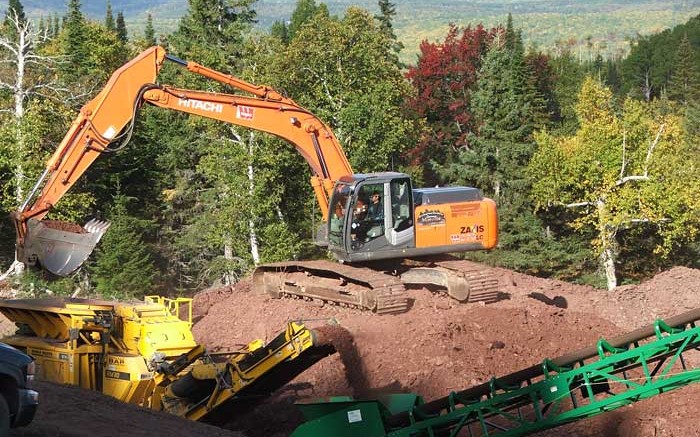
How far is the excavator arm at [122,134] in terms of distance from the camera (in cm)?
1850

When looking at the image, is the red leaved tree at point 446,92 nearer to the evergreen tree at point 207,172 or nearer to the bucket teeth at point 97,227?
the evergreen tree at point 207,172

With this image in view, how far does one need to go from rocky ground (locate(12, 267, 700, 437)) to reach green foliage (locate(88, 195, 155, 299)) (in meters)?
10.1

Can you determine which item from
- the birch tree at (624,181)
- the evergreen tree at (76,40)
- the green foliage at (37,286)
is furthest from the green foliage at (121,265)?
the evergreen tree at (76,40)

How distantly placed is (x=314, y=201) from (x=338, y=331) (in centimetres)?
2121

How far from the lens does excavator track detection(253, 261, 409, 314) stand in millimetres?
19141

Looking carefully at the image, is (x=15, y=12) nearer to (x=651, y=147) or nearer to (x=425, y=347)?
(x=425, y=347)

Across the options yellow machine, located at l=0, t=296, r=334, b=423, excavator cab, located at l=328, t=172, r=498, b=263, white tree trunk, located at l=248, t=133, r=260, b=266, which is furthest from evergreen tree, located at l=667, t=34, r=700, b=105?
yellow machine, located at l=0, t=296, r=334, b=423

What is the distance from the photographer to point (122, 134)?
2030cm

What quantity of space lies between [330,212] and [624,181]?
19.7 m

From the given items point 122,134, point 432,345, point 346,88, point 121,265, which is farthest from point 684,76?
point 432,345

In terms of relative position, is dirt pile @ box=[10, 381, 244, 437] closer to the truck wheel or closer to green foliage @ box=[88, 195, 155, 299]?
the truck wheel

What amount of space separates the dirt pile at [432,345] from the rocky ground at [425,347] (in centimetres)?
2

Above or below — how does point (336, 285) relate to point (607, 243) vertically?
above

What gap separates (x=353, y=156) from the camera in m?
36.6
